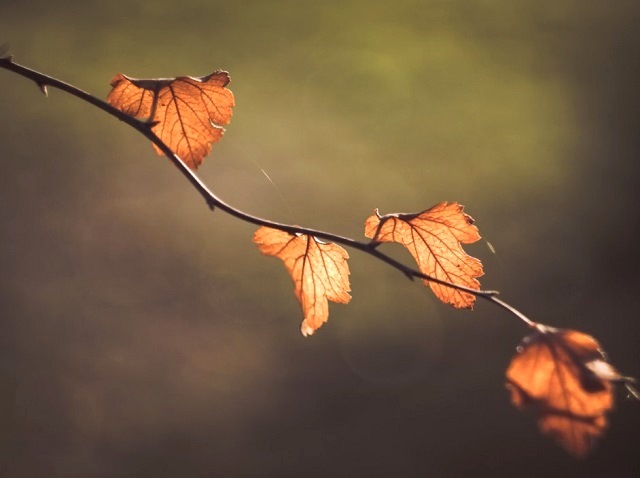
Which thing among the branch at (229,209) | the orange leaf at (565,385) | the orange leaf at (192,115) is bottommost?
the orange leaf at (565,385)

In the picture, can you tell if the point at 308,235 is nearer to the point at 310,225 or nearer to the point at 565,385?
the point at 565,385

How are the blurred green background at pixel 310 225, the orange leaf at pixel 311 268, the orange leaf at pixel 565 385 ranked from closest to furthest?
the orange leaf at pixel 565 385 → the orange leaf at pixel 311 268 → the blurred green background at pixel 310 225

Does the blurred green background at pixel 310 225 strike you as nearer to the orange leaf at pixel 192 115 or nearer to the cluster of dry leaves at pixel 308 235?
the cluster of dry leaves at pixel 308 235

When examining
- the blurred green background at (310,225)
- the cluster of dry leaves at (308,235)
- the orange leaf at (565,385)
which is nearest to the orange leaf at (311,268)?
the cluster of dry leaves at (308,235)

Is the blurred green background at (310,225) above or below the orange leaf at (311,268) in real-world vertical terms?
above

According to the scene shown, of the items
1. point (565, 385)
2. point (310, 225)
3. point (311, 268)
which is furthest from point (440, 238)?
point (310, 225)

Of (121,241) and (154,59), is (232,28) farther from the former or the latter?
(121,241)

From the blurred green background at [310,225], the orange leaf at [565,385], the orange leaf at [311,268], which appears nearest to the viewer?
the orange leaf at [565,385]

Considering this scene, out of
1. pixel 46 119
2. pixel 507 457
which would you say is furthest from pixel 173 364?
pixel 46 119
